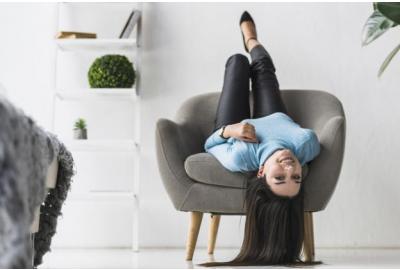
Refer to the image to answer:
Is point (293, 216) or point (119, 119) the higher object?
point (119, 119)

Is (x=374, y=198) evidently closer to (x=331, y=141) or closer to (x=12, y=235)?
(x=331, y=141)

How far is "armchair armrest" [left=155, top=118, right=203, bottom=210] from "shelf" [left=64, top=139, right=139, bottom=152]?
0.56 m

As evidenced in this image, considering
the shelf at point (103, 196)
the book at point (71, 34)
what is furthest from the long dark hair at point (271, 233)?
the book at point (71, 34)

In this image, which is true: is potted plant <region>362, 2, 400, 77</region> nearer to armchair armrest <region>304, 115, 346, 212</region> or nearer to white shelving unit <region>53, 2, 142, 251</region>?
armchair armrest <region>304, 115, 346, 212</region>

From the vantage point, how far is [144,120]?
3207 millimetres

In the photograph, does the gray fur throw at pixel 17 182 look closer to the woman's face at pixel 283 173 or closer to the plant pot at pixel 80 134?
the woman's face at pixel 283 173

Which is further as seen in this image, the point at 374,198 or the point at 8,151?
the point at 374,198

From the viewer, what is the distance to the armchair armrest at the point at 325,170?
2.26 metres

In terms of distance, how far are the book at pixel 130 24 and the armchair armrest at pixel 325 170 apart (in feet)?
4.36

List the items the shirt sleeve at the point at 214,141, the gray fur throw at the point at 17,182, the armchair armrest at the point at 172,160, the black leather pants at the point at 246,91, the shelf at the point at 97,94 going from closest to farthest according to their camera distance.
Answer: the gray fur throw at the point at 17,182, the armchair armrest at the point at 172,160, the shirt sleeve at the point at 214,141, the black leather pants at the point at 246,91, the shelf at the point at 97,94

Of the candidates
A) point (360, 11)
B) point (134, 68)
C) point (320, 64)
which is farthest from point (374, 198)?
point (134, 68)

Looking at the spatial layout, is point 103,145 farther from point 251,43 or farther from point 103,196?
point 251,43

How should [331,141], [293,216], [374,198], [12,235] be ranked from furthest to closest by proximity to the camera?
[374,198] < [331,141] < [293,216] < [12,235]

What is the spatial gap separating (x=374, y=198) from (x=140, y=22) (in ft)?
5.53
